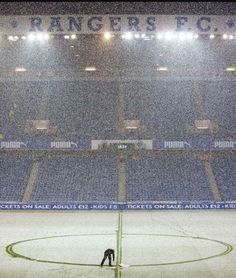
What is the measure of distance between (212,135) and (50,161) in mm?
15764

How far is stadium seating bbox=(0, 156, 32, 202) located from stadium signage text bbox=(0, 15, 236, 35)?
19.3m

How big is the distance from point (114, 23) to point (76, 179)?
2083 centimetres

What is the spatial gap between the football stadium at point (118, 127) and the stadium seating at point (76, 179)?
0.10 m

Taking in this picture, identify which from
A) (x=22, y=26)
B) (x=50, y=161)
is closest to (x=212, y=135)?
(x=50, y=161)

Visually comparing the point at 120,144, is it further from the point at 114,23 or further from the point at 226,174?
the point at 114,23

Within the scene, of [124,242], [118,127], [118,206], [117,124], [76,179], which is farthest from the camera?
[117,124]

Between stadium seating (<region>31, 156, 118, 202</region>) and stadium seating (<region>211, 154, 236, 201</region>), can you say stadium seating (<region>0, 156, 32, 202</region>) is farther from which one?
stadium seating (<region>211, 154, 236, 201</region>)

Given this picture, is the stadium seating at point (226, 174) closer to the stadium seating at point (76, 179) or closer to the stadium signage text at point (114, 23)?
the stadium seating at point (76, 179)

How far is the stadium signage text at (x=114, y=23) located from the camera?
30328 millimetres

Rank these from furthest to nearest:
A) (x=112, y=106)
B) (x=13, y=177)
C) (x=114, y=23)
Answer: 1. (x=112, y=106)
2. (x=13, y=177)
3. (x=114, y=23)

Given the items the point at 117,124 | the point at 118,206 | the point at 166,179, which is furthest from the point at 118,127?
the point at 118,206

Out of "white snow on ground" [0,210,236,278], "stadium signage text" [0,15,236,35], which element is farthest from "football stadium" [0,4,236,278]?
"white snow on ground" [0,210,236,278]

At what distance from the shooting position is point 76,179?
4800 centimetres

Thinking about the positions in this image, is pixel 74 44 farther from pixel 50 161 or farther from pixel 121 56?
pixel 50 161
